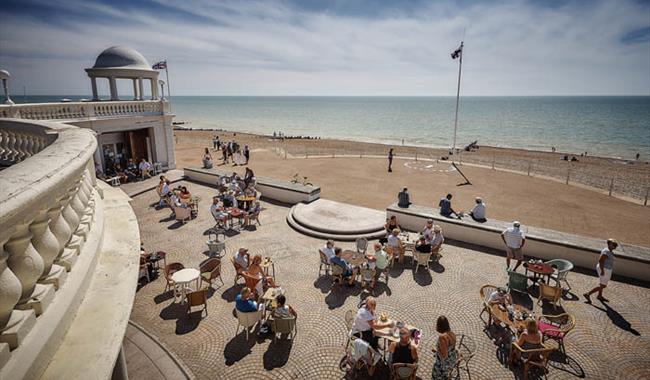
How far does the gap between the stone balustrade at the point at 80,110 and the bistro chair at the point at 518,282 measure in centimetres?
2043

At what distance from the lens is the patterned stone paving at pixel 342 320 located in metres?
7.14

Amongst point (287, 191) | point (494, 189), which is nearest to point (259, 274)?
point (287, 191)

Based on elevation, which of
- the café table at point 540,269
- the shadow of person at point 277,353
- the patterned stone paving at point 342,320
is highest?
the café table at point 540,269

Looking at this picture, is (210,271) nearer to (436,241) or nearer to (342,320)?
(342,320)

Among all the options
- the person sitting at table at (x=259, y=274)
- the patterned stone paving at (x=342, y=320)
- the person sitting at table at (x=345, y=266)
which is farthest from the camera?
the person sitting at table at (x=345, y=266)

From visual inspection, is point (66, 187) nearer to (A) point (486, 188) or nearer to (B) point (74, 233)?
(B) point (74, 233)

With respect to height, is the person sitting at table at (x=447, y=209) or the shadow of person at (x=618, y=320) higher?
the person sitting at table at (x=447, y=209)

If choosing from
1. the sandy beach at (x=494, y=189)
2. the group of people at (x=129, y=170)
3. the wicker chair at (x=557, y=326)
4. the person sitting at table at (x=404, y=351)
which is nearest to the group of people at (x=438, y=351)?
the person sitting at table at (x=404, y=351)

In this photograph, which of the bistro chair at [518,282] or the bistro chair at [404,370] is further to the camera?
the bistro chair at [518,282]

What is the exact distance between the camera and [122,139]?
22344 mm

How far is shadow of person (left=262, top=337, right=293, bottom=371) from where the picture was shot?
7246 mm

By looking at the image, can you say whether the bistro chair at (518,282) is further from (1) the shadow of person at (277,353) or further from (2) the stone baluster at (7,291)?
(2) the stone baluster at (7,291)

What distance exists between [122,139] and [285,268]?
1780 centimetres

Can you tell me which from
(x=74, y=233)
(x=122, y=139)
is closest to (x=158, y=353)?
(x=74, y=233)
